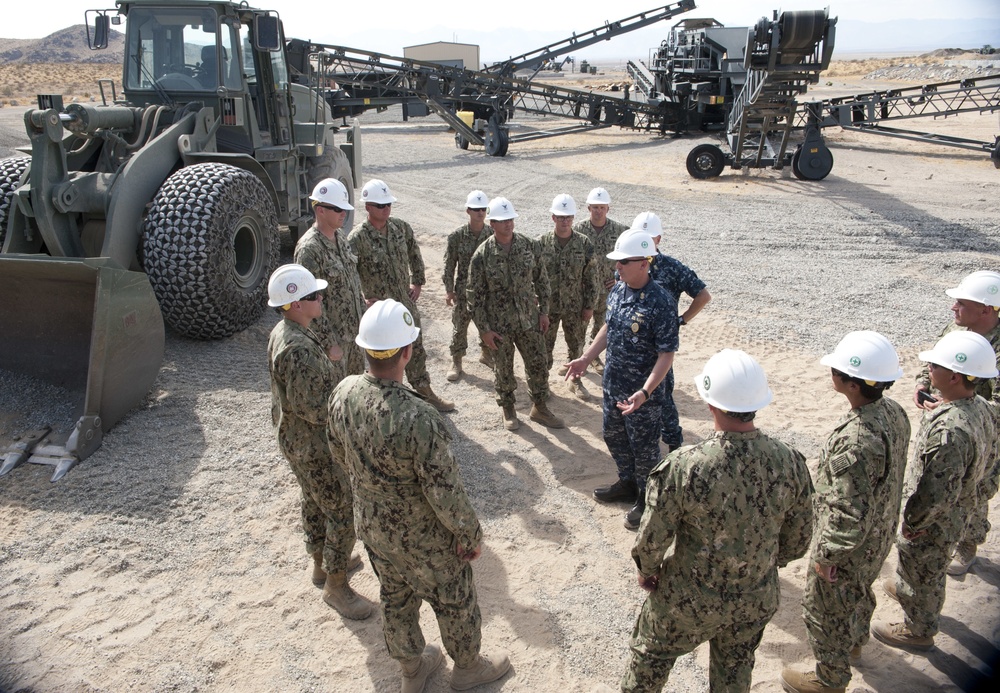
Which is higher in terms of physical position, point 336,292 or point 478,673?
point 336,292

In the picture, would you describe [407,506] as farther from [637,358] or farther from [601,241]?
[601,241]

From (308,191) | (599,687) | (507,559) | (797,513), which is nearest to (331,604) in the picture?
(507,559)

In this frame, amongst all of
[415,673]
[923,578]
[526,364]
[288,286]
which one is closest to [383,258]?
[526,364]

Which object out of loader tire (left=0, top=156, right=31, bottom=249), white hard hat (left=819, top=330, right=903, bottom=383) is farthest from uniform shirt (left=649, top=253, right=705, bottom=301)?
loader tire (left=0, top=156, right=31, bottom=249)

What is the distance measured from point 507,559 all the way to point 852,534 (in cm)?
187

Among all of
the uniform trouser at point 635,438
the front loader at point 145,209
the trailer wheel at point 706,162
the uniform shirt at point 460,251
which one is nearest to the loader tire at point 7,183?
the front loader at point 145,209

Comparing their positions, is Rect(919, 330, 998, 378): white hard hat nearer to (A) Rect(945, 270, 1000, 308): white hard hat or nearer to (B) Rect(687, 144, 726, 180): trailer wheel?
(A) Rect(945, 270, 1000, 308): white hard hat

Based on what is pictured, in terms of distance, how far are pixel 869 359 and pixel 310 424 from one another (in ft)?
7.78

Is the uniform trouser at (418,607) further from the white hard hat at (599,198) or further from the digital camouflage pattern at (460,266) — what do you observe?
the white hard hat at (599,198)

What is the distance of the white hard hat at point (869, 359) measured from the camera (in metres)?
2.75

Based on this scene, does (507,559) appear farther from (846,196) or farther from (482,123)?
(482,123)

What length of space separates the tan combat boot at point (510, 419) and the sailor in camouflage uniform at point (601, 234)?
1.11m

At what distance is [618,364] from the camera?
4172 mm

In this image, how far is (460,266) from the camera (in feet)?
19.9
